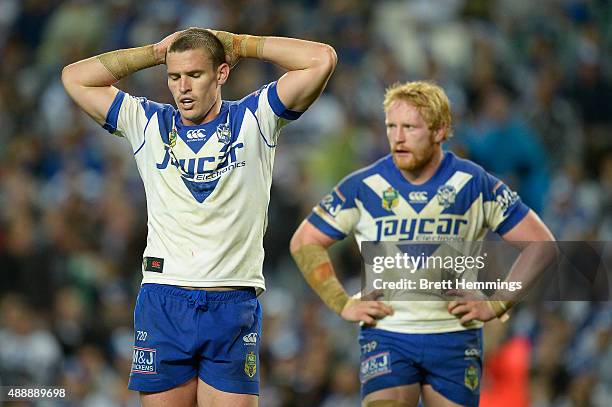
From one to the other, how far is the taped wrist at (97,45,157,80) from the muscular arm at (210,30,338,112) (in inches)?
13.1

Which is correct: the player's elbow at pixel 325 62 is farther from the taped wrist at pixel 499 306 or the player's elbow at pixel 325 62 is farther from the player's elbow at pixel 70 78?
the taped wrist at pixel 499 306

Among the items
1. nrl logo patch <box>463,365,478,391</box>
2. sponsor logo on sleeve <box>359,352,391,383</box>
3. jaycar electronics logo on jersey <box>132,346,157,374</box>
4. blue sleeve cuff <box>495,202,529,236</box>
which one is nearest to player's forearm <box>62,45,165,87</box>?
jaycar electronics logo on jersey <box>132,346,157,374</box>

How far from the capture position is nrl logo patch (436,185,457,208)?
5699 millimetres

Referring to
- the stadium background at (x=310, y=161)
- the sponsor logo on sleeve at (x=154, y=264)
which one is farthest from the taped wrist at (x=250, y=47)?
the stadium background at (x=310, y=161)

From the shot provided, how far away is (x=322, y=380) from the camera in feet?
29.4

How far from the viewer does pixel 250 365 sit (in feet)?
16.1

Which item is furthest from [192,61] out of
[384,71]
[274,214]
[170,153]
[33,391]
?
[384,71]

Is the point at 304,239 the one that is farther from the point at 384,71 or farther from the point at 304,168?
the point at 384,71

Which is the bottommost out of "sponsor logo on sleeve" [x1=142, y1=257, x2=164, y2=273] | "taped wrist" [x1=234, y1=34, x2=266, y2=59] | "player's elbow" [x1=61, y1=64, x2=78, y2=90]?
"sponsor logo on sleeve" [x1=142, y1=257, x2=164, y2=273]

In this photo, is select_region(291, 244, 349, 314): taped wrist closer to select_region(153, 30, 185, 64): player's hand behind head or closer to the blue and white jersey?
the blue and white jersey

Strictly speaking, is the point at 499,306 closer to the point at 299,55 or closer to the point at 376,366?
the point at 376,366

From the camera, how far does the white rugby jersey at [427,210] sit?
5.66 m

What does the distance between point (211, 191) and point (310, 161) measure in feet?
19.0

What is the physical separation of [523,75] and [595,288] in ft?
10.6
